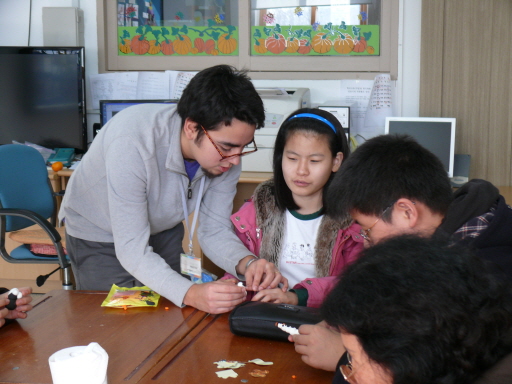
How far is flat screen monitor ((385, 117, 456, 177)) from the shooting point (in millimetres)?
3230

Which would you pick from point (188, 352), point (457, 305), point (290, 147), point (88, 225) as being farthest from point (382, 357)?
point (88, 225)

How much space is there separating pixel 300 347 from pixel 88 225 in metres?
0.95

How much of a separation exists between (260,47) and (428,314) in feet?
10.8

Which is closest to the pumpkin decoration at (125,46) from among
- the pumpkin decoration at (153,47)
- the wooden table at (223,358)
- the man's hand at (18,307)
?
the pumpkin decoration at (153,47)

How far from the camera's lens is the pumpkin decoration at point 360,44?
11.9 feet

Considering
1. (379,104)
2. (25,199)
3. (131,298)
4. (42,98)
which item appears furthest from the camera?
(42,98)

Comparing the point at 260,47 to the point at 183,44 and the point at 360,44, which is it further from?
the point at 360,44

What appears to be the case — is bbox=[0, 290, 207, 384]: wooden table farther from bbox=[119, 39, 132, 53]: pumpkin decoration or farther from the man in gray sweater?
bbox=[119, 39, 132, 53]: pumpkin decoration

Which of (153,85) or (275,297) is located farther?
(153,85)

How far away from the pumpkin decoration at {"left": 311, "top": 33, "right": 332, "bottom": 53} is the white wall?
0.21 m

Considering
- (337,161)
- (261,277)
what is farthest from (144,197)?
(337,161)

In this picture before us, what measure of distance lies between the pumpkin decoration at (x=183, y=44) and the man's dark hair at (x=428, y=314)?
3.37 metres

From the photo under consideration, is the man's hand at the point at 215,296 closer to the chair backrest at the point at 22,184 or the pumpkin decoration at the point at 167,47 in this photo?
the chair backrest at the point at 22,184

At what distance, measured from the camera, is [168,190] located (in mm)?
1741
